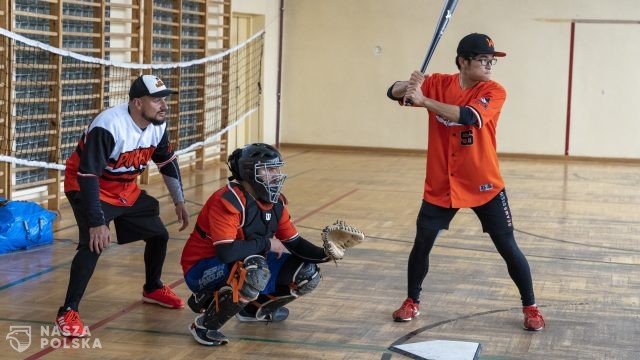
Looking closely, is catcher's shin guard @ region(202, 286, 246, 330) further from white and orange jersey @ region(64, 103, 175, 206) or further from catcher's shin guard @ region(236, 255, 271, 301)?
white and orange jersey @ region(64, 103, 175, 206)

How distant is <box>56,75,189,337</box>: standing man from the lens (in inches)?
205

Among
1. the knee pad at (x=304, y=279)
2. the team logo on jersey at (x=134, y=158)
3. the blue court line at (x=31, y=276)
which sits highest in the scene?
the team logo on jersey at (x=134, y=158)

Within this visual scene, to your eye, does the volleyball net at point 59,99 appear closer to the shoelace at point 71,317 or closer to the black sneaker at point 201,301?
the shoelace at point 71,317

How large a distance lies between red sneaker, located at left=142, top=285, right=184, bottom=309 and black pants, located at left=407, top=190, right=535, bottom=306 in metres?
A: 1.46

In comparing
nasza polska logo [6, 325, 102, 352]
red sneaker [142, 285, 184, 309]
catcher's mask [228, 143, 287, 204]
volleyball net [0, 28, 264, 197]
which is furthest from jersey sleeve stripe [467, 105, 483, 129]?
volleyball net [0, 28, 264, 197]

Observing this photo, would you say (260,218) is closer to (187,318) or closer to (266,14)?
(187,318)

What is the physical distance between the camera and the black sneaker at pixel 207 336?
5145 millimetres

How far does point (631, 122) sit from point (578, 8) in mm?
2125

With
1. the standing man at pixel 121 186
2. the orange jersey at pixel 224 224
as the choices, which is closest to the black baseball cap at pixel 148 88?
the standing man at pixel 121 186

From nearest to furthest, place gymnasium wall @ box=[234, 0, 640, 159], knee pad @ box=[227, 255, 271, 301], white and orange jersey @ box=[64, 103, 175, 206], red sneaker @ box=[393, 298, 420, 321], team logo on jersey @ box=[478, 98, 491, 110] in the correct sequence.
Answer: knee pad @ box=[227, 255, 271, 301] < white and orange jersey @ box=[64, 103, 175, 206] < team logo on jersey @ box=[478, 98, 491, 110] < red sneaker @ box=[393, 298, 420, 321] < gymnasium wall @ box=[234, 0, 640, 159]

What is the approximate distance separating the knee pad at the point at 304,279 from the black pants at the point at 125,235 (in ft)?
3.25

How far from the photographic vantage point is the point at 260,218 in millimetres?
5227

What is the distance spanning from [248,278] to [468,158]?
4.89 ft

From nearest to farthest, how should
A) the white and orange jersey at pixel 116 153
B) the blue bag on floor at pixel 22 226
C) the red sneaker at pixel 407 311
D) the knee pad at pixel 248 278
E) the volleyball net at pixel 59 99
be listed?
A: the knee pad at pixel 248 278 < the white and orange jersey at pixel 116 153 < the red sneaker at pixel 407 311 < the blue bag on floor at pixel 22 226 < the volleyball net at pixel 59 99
